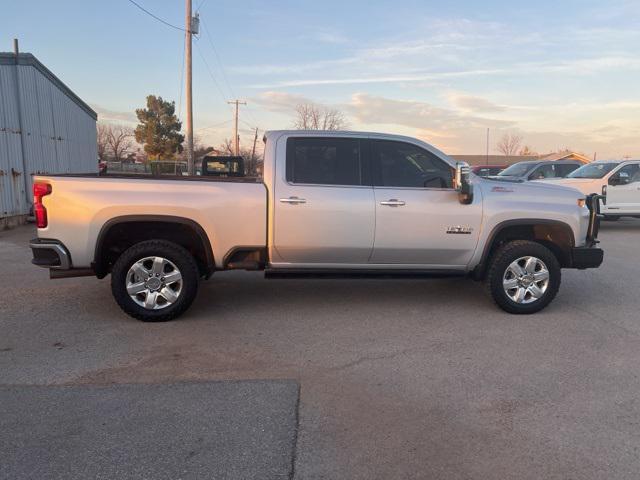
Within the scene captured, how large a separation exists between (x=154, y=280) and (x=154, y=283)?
32 millimetres

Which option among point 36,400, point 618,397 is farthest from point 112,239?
point 618,397

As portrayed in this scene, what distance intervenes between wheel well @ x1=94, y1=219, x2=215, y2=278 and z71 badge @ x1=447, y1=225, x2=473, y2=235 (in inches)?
101

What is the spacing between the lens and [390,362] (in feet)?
14.1

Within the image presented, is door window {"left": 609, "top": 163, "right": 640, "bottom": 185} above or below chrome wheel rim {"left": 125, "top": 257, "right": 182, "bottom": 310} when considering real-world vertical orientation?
above

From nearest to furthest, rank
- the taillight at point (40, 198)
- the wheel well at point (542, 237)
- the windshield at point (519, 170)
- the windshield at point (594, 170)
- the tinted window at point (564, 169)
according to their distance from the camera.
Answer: the taillight at point (40, 198) → the wheel well at point (542, 237) → the windshield at point (594, 170) → the windshield at point (519, 170) → the tinted window at point (564, 169)

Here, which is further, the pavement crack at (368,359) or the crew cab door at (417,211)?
the crew cab door at (417,211)

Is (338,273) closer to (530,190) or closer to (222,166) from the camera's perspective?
(530,190)

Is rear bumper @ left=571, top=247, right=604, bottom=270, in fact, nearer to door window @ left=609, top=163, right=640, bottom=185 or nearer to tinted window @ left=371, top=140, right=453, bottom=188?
tinted window @ left=371, top=140, right=453, bottom=188

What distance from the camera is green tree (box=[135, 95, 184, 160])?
5900 centimetres

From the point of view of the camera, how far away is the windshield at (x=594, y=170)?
1320cm

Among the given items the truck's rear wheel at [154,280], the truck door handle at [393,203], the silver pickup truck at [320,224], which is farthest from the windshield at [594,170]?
the truck's rear wheel at [154,280]

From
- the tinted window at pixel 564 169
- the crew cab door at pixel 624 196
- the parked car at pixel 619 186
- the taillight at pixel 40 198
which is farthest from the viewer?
the tinted window at pixel 564 169

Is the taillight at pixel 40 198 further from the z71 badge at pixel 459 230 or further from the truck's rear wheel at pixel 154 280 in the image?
the z71 badge at pixel 459 230

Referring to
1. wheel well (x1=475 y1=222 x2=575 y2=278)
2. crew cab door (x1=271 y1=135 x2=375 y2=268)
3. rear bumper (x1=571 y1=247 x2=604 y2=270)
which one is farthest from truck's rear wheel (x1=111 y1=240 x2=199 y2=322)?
rear bumper (x1=571 y1=247 x2=604 y2=270)
